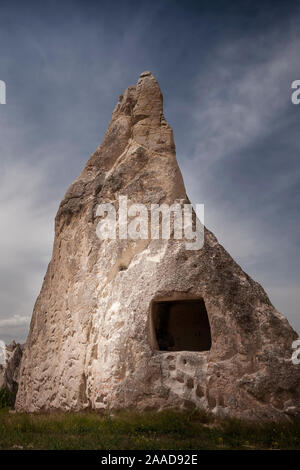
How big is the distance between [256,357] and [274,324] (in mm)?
788

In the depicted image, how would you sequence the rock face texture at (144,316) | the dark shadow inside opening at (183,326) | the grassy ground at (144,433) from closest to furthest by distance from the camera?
the grassy ground at (144,433) → the rock face texture at (144,316) → the dark shadow inside opening at (183,326)

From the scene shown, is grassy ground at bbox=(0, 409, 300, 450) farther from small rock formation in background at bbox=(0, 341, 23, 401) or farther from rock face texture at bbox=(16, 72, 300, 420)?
small rock formation in background at bbox=(0, 341, 23, 401)

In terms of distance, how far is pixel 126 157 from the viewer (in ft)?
37.6

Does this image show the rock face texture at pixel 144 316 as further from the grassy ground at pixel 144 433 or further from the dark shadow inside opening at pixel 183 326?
the grassy ground at pixel 144 433

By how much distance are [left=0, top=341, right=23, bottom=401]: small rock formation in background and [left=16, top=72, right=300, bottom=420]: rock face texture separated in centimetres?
516

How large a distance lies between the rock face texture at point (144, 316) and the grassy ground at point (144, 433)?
18.1 inches

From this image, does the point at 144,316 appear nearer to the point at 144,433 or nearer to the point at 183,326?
the point at 144,433

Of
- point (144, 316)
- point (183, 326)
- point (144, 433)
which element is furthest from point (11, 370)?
point (144, 433)

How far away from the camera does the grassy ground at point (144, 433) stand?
602cm

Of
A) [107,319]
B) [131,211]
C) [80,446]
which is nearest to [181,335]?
[107,319]

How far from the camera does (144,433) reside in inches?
272

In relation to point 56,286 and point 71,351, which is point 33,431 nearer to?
point 71,351

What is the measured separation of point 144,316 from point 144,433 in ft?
7.96

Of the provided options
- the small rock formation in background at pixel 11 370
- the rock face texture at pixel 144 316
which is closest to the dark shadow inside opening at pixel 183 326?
the rock face texture at pixel 144 316
